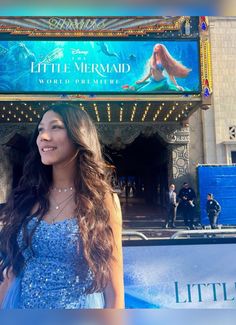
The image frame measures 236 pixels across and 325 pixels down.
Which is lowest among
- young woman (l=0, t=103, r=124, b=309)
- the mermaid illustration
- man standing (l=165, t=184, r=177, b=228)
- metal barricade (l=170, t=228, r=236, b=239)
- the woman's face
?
man standing (l=165, t=184, r=177, b=228)

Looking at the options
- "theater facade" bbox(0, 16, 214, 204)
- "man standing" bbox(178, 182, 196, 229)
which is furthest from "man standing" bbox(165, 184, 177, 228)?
"theater facade" bbox(0, 16, 214, 204)

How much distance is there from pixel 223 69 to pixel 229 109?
3.37 feet

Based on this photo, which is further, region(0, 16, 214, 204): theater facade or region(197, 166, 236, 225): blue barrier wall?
region(0, 16, 214, 204): theater facade

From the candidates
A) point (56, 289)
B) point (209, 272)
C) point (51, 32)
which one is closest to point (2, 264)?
point (56, 289)

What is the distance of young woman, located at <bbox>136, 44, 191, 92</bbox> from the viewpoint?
7168 mm

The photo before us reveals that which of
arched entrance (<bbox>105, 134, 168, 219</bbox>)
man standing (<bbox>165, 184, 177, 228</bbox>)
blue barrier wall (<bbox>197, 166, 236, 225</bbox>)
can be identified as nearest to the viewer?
man standing (<bbox>165, 184, 177, 228</bbox>)

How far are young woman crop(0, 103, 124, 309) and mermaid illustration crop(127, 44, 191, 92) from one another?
6298 millimetres

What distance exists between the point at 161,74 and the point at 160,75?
0.03 m

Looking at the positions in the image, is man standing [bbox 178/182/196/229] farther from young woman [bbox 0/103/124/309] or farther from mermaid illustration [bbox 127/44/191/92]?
A: young woman [bbox 0/103/124/309]

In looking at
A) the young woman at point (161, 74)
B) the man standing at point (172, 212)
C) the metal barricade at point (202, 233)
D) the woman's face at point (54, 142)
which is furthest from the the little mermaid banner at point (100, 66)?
the woman's face at point (54, 142)

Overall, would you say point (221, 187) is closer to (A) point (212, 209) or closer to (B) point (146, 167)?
(A) point (212, 209)

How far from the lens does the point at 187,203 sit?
6.54 metres
